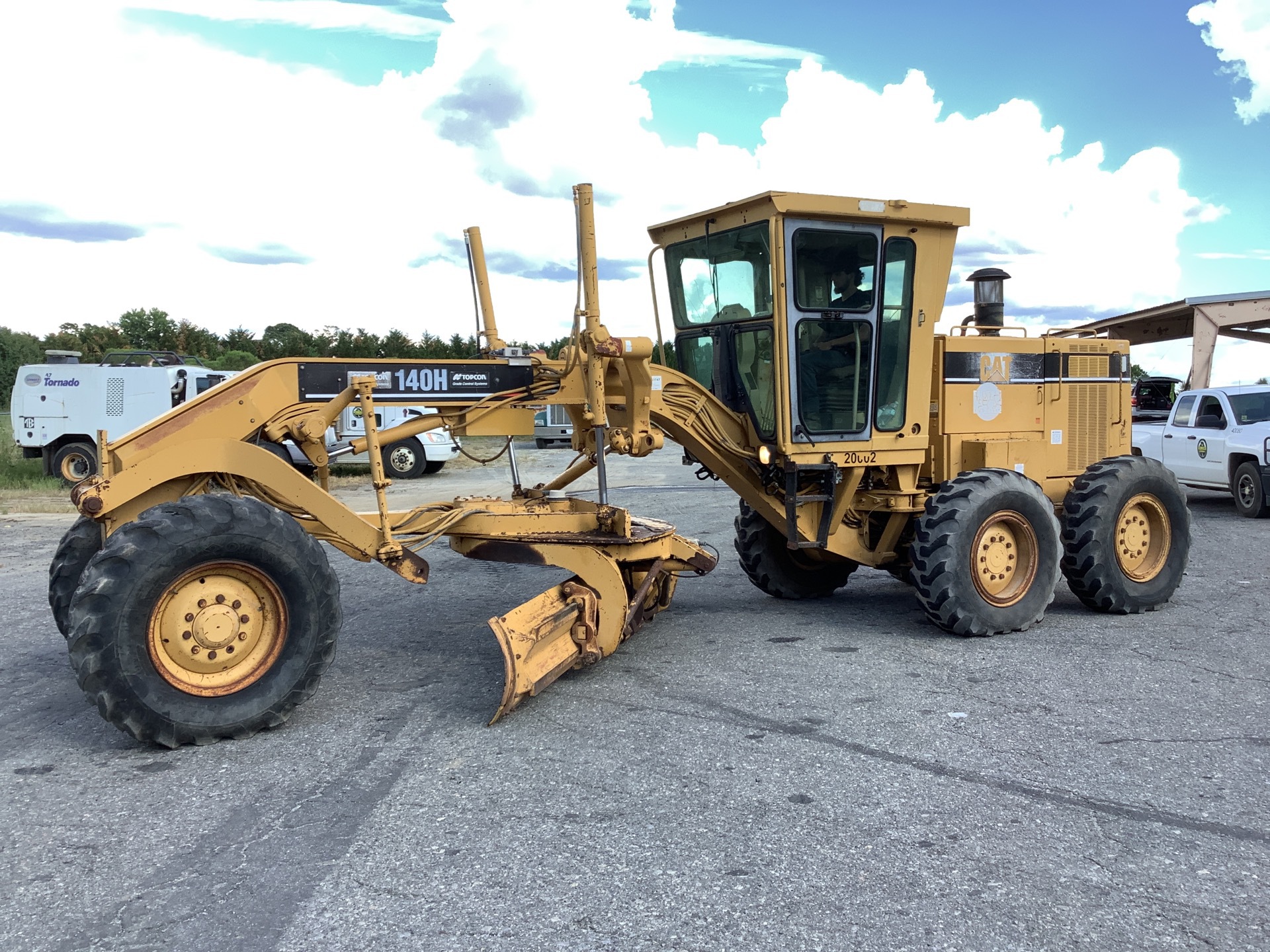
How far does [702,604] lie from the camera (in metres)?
8.37

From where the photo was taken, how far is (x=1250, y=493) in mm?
13766

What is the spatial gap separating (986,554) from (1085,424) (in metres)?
2.32

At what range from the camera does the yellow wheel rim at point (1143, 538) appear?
26.1 feet

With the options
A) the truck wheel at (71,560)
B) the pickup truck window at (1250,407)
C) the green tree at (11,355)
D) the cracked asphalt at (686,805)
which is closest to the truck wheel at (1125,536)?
the cracked asphalt at (686,805)

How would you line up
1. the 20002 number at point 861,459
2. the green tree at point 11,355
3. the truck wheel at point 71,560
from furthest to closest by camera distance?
the green tree at point 11,355 < the 20002 number at point 861,459 < the truck wheel at point 71,560

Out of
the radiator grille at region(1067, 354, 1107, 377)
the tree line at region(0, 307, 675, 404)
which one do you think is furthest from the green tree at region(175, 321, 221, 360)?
the radiator grille at region(1067, 354, 1107, 377)

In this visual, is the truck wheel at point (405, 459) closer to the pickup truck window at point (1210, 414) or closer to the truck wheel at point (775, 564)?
the truck wheel at point (775, 564)

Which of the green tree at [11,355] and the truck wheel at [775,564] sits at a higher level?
the green tree at [11,355]

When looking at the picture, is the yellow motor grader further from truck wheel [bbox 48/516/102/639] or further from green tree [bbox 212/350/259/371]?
green tree [bbox 212/350/259/371]

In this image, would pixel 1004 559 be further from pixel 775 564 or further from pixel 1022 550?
pixel 775 564

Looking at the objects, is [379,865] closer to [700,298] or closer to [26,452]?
[700,298]

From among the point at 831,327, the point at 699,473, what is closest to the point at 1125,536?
the point at 831,327

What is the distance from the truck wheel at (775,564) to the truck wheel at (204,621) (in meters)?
3.96

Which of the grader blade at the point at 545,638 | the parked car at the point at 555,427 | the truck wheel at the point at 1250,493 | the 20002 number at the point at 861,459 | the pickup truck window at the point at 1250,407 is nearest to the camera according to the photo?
the grader blade at the point at 545,638
